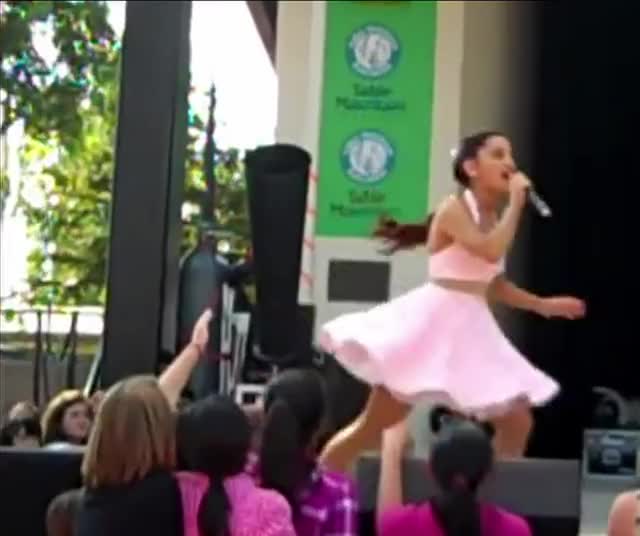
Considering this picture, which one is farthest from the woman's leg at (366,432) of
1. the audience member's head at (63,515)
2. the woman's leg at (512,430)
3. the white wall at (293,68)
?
the white wall at (293,68)

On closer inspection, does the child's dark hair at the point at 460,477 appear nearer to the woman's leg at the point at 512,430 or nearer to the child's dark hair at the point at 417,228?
the woman's leg at the point at 512,430

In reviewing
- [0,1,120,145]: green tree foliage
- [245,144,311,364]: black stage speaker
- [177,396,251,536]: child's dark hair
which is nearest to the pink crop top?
[177,396,251,536]: child's dark hair

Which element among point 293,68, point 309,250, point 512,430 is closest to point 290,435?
point 512,430

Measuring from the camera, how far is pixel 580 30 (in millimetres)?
8656

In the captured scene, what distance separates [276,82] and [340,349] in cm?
460

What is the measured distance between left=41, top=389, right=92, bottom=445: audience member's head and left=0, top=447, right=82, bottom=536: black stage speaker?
123cm

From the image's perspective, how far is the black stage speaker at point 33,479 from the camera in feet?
13.8

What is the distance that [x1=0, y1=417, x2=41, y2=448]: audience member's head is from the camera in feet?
19.8

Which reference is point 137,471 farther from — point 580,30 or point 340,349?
point 580,30

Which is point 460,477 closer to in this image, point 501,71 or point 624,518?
point 624,518

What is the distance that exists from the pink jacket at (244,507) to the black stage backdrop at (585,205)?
5.34 metres

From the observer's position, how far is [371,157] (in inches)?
340

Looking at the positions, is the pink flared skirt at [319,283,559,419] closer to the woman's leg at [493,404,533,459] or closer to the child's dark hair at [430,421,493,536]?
the woman's leg at [493,404,533,459]

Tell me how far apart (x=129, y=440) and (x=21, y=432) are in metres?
2.83
